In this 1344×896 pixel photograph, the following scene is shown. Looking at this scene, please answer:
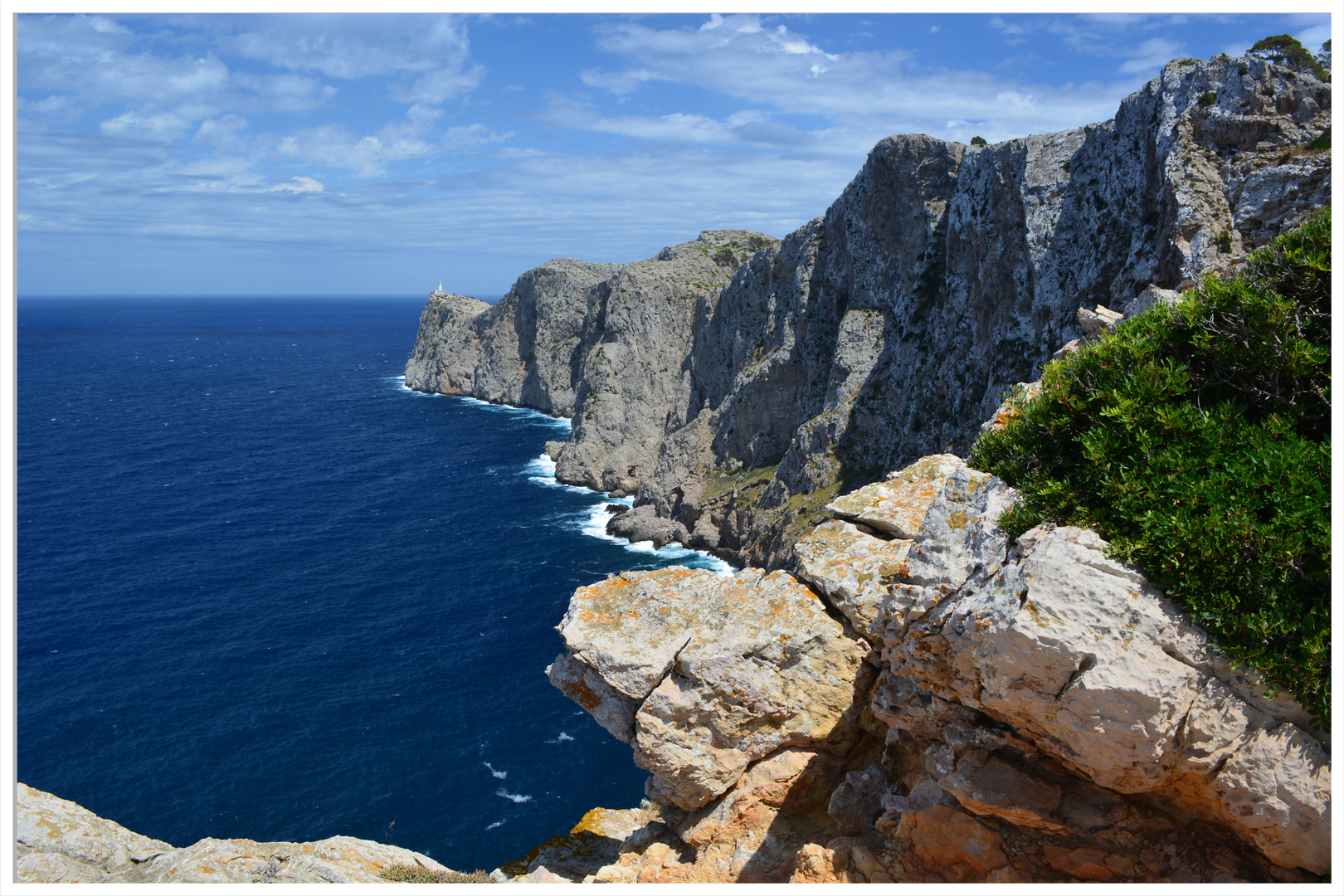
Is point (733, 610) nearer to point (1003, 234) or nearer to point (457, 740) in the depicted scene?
point (457, 740)

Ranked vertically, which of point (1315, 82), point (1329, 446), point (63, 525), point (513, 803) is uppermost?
point (1315, 82)

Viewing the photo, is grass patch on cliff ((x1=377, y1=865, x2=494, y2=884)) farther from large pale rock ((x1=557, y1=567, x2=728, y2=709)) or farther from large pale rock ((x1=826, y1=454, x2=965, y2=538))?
Result: large pale rock ((x1=826, y1=454, x2=965, y2=538))

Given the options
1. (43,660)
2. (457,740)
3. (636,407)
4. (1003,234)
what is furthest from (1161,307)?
(636,407)

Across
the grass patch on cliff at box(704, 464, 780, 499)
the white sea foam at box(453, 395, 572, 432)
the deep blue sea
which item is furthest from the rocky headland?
the white sea foam at box(453, 395, 572, 432)

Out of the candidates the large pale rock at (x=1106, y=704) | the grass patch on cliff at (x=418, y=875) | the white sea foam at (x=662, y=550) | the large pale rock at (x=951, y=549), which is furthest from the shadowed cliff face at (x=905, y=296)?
the grass patch on cliff at (x=418, y=875)

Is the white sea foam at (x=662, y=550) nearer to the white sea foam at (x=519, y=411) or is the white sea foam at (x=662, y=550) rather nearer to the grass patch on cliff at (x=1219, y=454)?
the white sea foam at (x=519, y=411)

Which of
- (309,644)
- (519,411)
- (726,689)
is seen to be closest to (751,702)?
(726,689)
